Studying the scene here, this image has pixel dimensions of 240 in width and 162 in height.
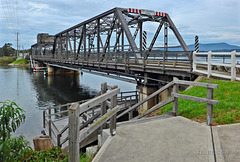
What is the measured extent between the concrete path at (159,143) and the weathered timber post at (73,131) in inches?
25.3

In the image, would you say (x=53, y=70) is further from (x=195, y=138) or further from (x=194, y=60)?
(x=195, y=138)

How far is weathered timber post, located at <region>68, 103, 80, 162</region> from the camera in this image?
3.21 metres

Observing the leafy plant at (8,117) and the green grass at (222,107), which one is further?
the green grass at (222,107)

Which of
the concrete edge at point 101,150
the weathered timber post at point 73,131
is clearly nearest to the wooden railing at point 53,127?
the concrete edge at point 101,150

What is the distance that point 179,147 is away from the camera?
4.30 metres

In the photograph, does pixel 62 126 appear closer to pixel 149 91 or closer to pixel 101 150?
pixel 149 91

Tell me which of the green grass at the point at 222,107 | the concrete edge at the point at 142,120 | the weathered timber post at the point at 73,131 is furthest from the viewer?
the green grass at the point at 222,107

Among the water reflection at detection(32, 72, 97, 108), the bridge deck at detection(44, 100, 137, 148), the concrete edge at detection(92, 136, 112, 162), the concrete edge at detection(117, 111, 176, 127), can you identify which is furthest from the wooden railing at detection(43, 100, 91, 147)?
the water reflection at detection(32, 72, 97, 108)

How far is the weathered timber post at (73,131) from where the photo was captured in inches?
127

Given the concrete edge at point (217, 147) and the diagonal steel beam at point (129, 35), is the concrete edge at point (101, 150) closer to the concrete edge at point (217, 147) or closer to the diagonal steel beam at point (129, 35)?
the concrete edge at point (217, 147)

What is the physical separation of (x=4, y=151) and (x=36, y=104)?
2360 centimetres

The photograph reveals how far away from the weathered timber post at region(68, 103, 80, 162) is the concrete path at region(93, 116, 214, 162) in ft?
2.11

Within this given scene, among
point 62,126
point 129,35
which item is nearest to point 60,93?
point 129,35

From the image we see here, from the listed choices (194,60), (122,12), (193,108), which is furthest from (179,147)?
(122,12)
